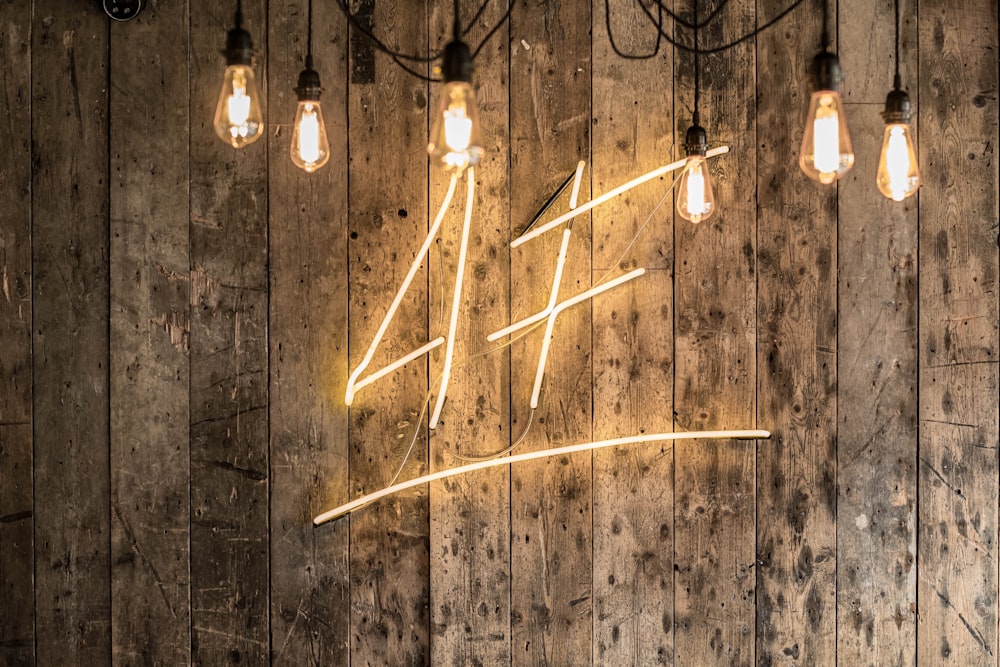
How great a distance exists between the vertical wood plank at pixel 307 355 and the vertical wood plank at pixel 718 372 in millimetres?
999

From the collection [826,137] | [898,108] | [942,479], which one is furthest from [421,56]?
[942,479]

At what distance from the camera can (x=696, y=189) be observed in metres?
1.77

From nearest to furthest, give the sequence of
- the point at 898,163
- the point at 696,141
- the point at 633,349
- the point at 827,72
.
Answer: the point at 827,72 < the point at 898,163 < the point at 696,141 < the point at 633,349

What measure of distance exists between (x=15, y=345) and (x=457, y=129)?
154 centimetres

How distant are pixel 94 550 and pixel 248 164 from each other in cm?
122

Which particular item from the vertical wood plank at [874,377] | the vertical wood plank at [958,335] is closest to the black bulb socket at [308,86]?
the vertical wood plank at [874,377]

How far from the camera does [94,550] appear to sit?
1948 mm

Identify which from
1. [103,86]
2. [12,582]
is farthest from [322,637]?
[103,86]

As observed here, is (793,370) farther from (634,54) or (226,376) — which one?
(226,376)

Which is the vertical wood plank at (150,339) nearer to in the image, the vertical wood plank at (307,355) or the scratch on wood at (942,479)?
the vertical wood plank at (307,355)

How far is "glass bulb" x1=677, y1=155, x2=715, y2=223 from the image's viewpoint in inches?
69.7

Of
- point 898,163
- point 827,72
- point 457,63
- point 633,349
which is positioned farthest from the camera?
point 633,349

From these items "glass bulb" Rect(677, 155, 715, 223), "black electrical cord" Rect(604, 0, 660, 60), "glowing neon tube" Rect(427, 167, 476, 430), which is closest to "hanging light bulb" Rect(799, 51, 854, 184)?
"glass bulb" Rect(677, 155, 715, 223)

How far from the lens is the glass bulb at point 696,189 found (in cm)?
177
